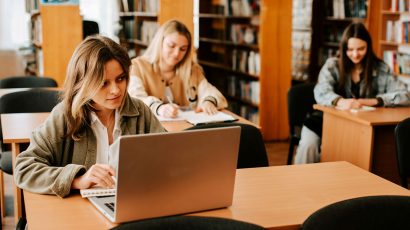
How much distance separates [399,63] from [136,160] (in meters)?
4.83

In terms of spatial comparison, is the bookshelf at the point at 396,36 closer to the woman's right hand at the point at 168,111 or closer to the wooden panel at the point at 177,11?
the wooden panel at the point at 177,11

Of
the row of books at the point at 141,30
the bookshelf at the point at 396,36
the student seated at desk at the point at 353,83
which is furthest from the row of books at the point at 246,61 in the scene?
the student seated at desk at the point at 353,83

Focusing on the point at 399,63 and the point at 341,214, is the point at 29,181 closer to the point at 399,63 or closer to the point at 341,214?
the point at 341,214

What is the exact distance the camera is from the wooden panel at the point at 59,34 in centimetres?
502

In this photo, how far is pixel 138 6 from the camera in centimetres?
672

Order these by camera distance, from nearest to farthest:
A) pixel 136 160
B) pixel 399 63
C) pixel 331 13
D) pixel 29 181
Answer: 1. pixel 136 160
2. pixel 29 181
3. pixel 399 63
4. pixel 331 13

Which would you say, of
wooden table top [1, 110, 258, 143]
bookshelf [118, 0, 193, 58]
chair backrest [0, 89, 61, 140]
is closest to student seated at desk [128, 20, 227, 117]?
wooden table top [1, 110, 258, 143]

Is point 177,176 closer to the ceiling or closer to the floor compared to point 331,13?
closer to the floor

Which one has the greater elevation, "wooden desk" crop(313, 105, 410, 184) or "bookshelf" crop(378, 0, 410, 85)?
"bookshelf" crop(378, 0, 410, 85)

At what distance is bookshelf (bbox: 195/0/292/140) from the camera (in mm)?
5645

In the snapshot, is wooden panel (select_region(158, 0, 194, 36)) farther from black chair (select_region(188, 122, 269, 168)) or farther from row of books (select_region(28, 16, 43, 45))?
black chair (select_region(188, 122, 269, 168))

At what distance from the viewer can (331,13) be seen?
653 centimetres

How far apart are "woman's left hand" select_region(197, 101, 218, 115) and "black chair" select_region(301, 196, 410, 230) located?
194 cm

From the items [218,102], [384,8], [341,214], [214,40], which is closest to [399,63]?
[384,8]
